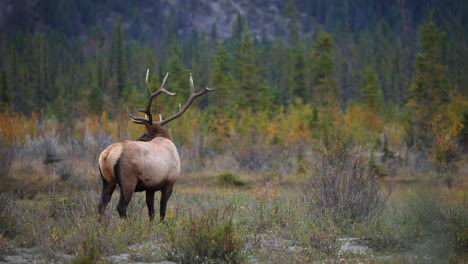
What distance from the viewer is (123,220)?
335 inches

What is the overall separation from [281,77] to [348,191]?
185 feet

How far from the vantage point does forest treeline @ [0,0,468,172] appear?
28328 millimetres

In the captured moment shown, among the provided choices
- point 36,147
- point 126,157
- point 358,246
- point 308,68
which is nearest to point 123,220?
point 126,157

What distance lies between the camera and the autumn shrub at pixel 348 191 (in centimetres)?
1012

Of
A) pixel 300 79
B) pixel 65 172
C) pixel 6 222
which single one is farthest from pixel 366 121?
pixel 6 222

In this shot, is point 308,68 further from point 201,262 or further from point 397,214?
point 201,262

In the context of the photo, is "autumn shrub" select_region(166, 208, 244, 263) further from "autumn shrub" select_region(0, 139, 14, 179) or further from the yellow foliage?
the yellow foliage

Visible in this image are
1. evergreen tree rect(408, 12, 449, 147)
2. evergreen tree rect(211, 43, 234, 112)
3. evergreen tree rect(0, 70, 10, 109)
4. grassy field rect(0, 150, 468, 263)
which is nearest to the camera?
grassy field rect(0, 150, 468, 263)

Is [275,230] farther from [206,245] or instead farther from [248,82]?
[248,82]

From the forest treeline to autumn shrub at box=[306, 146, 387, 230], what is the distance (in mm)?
3648

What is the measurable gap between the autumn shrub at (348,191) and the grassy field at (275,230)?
2cm

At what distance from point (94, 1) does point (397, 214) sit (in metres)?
152

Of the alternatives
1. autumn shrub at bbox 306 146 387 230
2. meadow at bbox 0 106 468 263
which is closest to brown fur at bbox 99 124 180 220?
meadow at bbox 0 106 468 263

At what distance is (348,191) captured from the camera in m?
10.2
